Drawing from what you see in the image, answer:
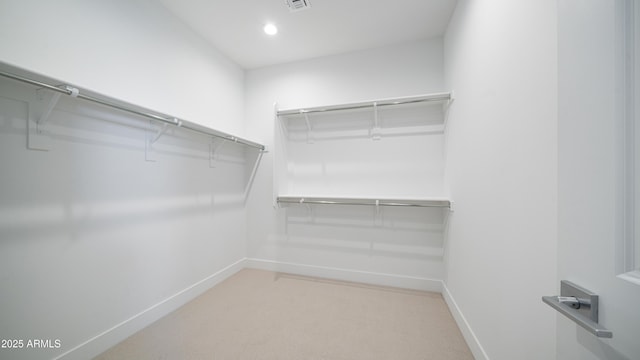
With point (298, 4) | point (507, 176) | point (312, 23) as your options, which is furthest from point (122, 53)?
point (507, 176)

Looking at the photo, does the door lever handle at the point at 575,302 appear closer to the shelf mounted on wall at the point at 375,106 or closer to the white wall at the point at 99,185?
the shelf mounted on wall at the point at 375,106

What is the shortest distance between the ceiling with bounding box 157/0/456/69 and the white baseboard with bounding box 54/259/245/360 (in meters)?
2.61

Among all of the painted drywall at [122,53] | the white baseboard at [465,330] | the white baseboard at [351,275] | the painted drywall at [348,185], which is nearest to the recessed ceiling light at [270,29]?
the painted drywall at [348,185]

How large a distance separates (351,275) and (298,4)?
9.10ft

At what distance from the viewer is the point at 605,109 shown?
0.44 m

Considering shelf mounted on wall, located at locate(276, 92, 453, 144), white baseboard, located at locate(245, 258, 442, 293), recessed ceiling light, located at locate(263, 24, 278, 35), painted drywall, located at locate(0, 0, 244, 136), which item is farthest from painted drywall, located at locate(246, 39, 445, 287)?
painted drywall, located at locate(0, 0, 244, 136)

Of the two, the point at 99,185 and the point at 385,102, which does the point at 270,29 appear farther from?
the point at 99,185

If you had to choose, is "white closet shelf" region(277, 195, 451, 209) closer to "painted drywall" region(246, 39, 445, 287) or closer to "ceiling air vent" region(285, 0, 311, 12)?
"painted drywall" region(246, 39, 445, 287)

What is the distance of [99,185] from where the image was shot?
4.88 ft

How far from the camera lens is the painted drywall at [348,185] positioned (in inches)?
93.3

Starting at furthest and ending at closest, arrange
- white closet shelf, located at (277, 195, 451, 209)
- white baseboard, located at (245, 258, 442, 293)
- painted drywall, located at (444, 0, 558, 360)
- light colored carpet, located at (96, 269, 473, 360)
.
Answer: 1. white baseboard, located at (245, 258, 442, 293)
2. white closet shelf, located at (277, 195, 451, 209)
3. light colored carpet, located at (96, 269, 473, 360)
4. painted drywall, located at (444, 0, 558, 360)

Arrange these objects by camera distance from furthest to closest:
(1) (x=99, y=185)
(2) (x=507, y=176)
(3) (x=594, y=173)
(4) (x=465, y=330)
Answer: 1. (4) (x=465, y=330)
2. (1) (x=99, y=185)
3. (2) (x=507, y=176)
4. (3) (x=594, y=173)

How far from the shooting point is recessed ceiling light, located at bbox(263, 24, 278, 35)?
2.16m

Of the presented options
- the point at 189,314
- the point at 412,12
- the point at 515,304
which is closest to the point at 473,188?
the point at 515,304
